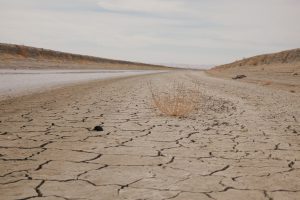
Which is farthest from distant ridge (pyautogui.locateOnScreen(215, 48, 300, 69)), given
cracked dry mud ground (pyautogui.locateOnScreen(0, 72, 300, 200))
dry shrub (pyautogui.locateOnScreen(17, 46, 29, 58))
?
cracked dry mud ground (pyautogui.locateOnScreen(0, 72, 300, 200))

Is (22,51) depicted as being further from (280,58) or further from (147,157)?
(147,157)

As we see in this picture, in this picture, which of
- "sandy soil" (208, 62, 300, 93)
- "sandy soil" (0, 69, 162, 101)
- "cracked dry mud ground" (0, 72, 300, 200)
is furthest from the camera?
"sandy soil" (208, 62, 300, 93)

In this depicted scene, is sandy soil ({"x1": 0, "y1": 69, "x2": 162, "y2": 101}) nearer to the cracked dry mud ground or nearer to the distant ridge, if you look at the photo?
the cracked dry mud ground

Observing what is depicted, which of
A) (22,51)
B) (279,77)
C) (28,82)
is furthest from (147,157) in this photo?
(22,51)

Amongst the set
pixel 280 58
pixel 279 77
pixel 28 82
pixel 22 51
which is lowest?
pixel 28 82

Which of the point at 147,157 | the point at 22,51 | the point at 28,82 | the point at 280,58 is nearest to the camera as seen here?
the point at 147,157

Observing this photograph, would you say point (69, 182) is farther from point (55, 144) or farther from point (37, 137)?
point (37, 137)

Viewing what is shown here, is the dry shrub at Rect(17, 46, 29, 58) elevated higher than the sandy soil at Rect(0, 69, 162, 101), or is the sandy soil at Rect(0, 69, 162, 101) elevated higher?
the dry shrub at Rect(17, 46, 29, 58)

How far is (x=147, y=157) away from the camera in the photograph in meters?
3.60

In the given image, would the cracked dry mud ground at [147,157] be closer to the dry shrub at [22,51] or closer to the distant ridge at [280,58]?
the distant ridge at [280,58]

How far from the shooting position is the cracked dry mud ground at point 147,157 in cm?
267

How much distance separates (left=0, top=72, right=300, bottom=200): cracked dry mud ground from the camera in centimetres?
267

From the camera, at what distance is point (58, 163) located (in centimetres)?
329

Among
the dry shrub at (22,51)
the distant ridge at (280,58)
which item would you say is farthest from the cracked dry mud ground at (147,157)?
the dry shrub at (22,51)
